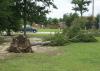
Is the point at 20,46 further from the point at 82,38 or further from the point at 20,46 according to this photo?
the point at 82,38

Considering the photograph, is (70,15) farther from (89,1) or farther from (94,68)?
(94,68)

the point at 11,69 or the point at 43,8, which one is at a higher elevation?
the point at 43,8

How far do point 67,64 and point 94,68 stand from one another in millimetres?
1729

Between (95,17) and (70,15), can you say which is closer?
(70,15)

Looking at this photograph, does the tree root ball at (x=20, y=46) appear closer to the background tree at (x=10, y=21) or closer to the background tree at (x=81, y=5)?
the background tree at (x=10, y=21)

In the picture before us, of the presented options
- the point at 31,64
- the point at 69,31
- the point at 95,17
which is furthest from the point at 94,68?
the point at 95,17

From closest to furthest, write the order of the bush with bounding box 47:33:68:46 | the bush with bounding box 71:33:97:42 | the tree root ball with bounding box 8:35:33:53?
the tree root ball with bounding box 8:35:33:53, the bush with bounding box 47:33:68:46, the bush with bounding box 71:33:97:42

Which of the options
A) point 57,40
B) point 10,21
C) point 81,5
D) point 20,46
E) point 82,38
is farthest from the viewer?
point 81,5

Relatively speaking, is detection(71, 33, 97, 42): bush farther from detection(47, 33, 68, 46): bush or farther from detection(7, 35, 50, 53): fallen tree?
detection(7, 35, 50, 53): fallen tree

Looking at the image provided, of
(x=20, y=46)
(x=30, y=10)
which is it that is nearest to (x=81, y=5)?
(x=30, y=10)

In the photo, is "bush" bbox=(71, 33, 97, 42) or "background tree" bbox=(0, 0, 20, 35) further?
"background tree" bbox=(0, 0, 20, 35)

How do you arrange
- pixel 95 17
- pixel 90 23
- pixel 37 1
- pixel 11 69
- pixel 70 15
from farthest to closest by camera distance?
1. pixel 95 17
2. pixel 90 23
3. pixel 70 15
4. pixel 37 1
5. pixel 11 69

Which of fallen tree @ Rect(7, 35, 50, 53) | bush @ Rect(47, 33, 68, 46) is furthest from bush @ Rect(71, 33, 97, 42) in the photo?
fallen tree @ Rect(7, 35, 50, 53)

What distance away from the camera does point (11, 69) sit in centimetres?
1481
